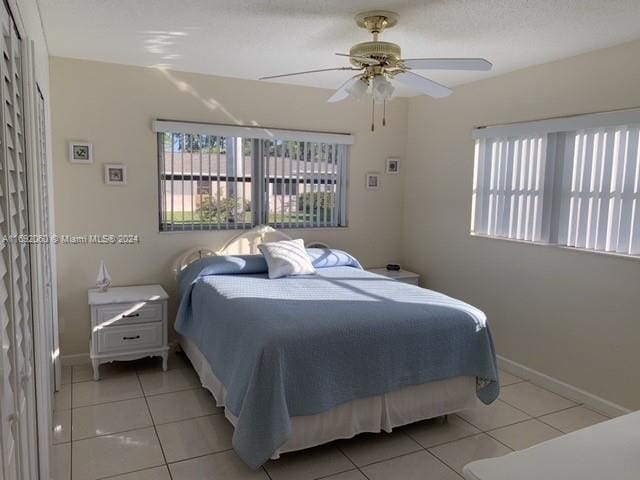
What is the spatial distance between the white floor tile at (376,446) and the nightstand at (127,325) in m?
1.70

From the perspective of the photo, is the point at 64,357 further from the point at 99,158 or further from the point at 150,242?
the point at 99,158

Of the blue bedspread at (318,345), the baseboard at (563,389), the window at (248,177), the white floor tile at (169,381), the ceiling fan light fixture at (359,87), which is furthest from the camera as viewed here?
the window at (248,177)

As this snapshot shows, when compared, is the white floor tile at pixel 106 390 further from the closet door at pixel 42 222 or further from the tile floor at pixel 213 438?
the closet door at pixel 42 222

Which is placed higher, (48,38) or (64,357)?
(48,38)

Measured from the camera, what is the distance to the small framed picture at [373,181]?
4.91 metres

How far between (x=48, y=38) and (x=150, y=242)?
162 cm

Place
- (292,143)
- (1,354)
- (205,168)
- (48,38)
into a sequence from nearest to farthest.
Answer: (1,354), (48,38), (205,168), (292,143)

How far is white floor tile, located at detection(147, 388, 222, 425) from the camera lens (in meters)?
3.09

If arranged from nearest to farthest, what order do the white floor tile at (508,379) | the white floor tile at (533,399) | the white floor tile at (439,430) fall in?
the white floor tile at (439,430) → the white floor tile at (533,399) → the white floor tile at (508,379)

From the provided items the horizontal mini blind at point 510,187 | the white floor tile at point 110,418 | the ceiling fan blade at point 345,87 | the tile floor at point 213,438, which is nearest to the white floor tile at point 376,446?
the tile floor at point 213,438

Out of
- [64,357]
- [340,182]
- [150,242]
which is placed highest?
[340,182]

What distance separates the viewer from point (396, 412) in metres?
2.82

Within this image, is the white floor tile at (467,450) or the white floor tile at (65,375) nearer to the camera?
the white floor tile at (467,450)

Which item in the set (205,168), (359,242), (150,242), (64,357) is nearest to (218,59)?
(205,168)
